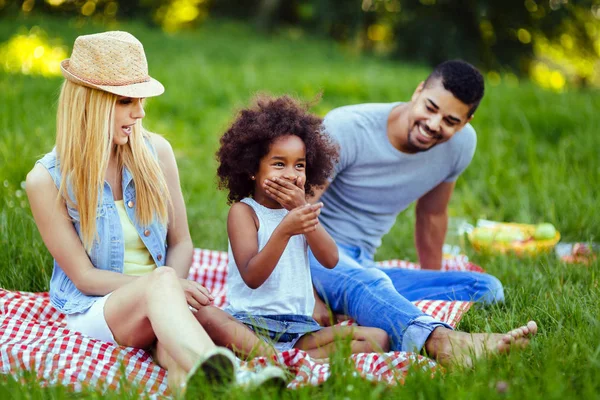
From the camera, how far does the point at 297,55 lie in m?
11.4

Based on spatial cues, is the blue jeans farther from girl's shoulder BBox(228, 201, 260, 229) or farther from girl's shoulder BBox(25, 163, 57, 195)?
girl's shoulder BBox(25, 163, 57, 195)

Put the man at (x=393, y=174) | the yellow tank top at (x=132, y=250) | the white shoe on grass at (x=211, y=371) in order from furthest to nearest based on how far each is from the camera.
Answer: the man at (x=393, y=174)
the yellow tank top at (x=132, y=250)
the white shoe on grass at (x=211, y=371)

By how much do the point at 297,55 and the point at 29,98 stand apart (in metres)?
5.20

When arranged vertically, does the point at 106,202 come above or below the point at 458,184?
above

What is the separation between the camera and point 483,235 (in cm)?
488

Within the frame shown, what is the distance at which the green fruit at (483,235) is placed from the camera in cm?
480

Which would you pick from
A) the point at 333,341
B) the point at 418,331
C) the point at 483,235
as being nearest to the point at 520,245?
A: the point at 483,235

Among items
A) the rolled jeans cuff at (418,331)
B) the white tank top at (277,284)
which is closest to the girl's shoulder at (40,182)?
the white tank top at (277,284)

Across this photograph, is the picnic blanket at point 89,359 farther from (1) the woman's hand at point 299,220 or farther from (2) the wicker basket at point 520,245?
(2) the wicker basket at point 520,245

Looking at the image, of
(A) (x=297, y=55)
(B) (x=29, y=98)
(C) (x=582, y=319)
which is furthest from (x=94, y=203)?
(A) (x=297, y=55)

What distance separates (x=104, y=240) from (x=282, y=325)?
2.77 feet

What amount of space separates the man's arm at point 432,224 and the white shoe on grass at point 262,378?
1.91m

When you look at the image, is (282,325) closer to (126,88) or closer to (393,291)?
(393,291)

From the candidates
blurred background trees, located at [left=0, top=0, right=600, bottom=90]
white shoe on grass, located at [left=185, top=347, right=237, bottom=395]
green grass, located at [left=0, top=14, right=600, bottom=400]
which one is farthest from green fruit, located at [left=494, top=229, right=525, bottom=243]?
blurred background trees, located at [left=0, top=0, right=600, bottom=90]
